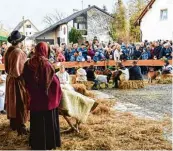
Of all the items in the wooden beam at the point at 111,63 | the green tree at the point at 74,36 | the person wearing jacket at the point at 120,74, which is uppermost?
the green tree at the point at 74,36

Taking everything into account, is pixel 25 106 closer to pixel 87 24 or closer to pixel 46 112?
pixel 46 112

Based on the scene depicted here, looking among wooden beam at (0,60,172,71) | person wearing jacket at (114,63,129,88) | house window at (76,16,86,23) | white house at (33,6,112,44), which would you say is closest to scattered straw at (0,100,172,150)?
person wearing jacket at (114,63,129,88)

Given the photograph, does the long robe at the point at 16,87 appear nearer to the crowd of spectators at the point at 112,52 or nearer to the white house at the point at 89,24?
the crowd of spectators at the point at 112,52

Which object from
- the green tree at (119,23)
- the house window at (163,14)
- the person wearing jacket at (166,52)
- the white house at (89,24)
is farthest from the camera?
the white house at (89,24)

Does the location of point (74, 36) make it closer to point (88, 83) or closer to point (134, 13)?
point (134, 13)

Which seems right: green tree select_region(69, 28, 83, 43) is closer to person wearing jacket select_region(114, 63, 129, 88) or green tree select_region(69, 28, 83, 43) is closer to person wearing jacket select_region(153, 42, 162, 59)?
person wearing jacket select_region(153, 42, 162, 59)

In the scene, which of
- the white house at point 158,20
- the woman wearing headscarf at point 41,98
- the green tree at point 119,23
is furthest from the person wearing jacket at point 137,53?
the green tree at point 119,23

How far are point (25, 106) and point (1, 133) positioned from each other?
Result: 659mm

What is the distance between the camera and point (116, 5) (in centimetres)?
5000

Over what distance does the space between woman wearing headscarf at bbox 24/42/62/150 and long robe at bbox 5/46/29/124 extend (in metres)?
0.73

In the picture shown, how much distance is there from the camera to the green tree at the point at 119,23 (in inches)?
1793

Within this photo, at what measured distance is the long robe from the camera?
657 centimetres

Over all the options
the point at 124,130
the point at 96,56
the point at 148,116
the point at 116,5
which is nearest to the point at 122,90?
the point at 96,56

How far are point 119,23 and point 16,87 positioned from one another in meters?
42.3
